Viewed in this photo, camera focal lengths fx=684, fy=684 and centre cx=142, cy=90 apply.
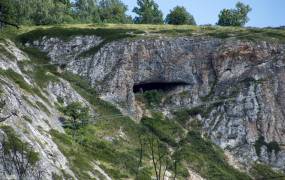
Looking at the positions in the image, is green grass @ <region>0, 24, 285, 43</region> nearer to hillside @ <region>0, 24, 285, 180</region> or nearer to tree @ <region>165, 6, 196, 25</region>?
hillside @ <region>0, 24, 285, 180</region>

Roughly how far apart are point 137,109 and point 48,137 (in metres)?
27.4

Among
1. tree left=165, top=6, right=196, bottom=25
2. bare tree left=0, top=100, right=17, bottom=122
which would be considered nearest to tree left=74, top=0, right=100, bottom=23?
tree left=165, top=6, right=196, bottom=25

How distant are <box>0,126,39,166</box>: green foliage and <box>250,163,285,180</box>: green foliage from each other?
38.6 meters

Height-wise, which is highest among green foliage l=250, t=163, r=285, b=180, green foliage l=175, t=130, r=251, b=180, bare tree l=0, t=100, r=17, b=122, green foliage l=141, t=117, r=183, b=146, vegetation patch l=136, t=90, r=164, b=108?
bare tree l=0, t=100, r=17, b=122

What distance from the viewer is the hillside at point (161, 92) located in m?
90.9

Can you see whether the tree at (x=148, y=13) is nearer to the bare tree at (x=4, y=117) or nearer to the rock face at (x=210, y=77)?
the rock face at (x=210, y=77)

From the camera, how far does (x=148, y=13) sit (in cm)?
16700

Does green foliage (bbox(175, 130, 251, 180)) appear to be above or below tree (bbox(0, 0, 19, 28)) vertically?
below

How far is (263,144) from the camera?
329ft

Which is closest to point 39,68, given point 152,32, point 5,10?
point 5,10

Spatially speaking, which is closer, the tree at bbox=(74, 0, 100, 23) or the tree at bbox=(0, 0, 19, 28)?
the tree at bbox=(0, 0, 19, 28)

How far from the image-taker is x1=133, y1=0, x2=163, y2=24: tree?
166 m

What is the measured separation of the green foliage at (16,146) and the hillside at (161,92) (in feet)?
44.4

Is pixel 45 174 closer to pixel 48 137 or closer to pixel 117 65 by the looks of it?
pixel 48 137
